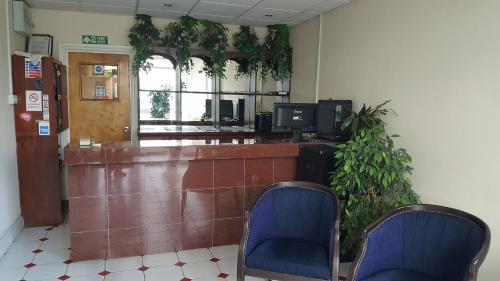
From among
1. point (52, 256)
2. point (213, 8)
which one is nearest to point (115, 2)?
point (213, 8)

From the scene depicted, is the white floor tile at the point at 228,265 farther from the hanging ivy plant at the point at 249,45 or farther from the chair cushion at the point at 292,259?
the hanging ivy plant at the point at 249,45

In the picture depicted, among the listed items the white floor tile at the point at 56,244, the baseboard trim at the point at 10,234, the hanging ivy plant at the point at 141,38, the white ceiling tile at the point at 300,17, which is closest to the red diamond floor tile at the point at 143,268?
the white floor tile at the point at 56,244

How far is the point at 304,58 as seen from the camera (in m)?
5.26

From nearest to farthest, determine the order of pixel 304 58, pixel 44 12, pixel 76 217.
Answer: pixel 76 217
pixel 44 12
pixel 304 58

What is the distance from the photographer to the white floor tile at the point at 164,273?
120 inches

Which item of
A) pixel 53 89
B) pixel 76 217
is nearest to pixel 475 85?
pixel 76 217

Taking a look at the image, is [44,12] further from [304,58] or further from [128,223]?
[304,58]

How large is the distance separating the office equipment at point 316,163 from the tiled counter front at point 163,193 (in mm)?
112

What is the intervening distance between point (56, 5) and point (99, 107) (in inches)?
55.1

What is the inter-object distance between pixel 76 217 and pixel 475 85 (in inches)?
135

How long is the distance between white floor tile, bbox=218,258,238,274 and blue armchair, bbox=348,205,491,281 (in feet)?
4.51

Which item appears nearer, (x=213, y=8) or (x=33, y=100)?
(x=33, y=100)

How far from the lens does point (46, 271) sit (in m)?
3.10

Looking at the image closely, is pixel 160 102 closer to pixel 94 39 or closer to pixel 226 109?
pixel 226 109
